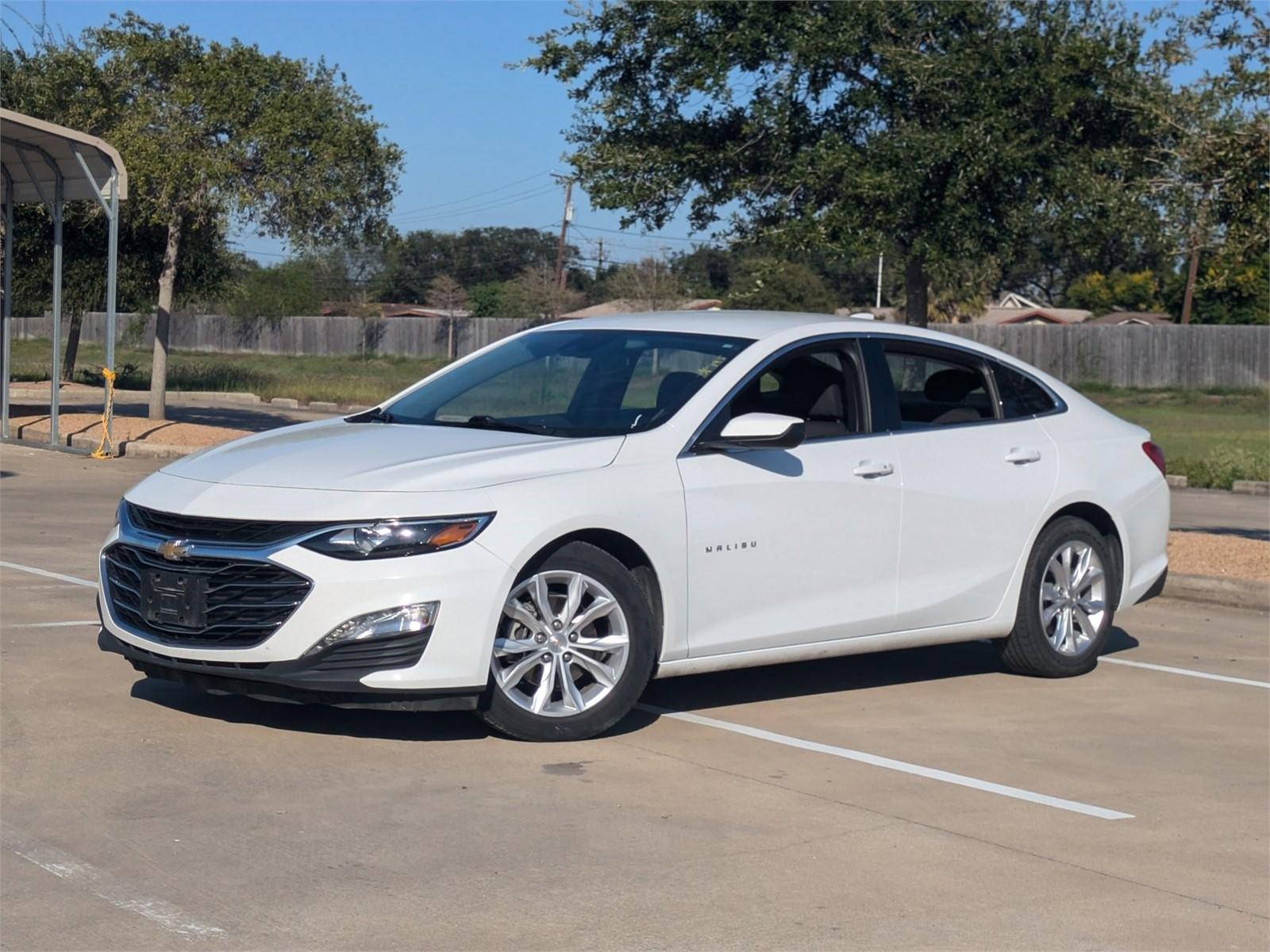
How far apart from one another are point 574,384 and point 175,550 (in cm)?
203

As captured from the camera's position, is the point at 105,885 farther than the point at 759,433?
No

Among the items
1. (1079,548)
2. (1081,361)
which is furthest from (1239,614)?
(1081,361)

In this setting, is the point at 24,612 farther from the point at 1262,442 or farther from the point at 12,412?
the point at 1262,442

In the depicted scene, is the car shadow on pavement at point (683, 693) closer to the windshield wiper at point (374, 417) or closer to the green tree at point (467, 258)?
the windshield wiper at point (374, 417)

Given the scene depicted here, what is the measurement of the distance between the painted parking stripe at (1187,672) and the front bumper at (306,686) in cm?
423

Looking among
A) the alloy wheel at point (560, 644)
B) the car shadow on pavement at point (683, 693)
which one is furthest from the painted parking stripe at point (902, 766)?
the alloy wheel at point (560, 644)

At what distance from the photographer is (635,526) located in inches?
258

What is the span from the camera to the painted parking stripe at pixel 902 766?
19.6ft

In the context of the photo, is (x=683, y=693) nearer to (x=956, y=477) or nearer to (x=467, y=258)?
(x=956, y=477)

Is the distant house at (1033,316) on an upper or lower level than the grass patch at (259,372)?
upper

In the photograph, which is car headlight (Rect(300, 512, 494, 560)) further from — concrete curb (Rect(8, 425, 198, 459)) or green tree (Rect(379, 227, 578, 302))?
green tree (Rect(379, 227, 578, 302))

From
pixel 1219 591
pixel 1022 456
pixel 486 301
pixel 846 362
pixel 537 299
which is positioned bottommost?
pixel 1219 591

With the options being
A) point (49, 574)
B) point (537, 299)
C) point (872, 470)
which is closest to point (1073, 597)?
point (872, 470)

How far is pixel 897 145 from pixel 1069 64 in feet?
7.39
